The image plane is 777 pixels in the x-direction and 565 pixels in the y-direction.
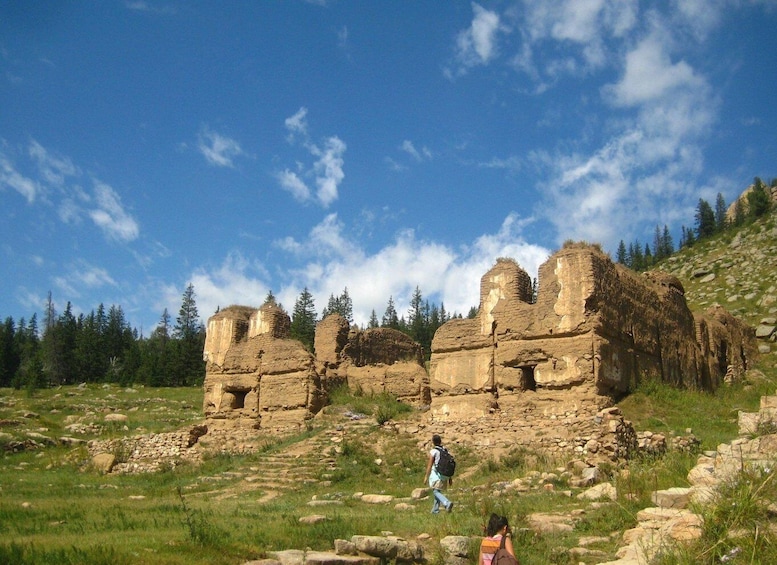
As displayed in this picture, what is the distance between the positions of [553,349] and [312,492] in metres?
8.39

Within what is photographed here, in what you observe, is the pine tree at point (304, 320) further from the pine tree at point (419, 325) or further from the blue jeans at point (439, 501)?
the blue jeans at point (439, 501)

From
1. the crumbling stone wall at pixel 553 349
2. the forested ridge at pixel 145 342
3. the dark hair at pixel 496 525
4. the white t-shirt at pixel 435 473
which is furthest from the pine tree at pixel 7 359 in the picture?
the dark hair at pixel 496 525

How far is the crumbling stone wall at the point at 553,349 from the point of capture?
19.8m

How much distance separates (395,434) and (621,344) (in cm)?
776

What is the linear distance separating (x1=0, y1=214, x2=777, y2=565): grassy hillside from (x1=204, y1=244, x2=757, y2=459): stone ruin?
1236 mm

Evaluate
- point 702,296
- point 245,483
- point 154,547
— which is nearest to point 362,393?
point 245,483

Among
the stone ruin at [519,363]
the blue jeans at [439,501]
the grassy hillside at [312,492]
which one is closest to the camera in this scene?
the grassy hillside at [312,492]

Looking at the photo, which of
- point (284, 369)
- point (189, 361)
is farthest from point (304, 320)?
point (284, 369)

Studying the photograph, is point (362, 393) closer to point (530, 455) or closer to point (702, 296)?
point (530, 455)

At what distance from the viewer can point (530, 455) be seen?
Result: 17.5 m

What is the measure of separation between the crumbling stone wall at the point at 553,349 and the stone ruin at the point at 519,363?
0.12ft

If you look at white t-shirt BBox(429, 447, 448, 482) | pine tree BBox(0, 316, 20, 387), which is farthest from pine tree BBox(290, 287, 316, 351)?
white t-shirt BBox(429, 447, 448, 482)

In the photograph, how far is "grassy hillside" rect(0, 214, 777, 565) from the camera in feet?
29.0

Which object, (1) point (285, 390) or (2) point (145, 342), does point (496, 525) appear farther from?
(2) point (145, 342)
